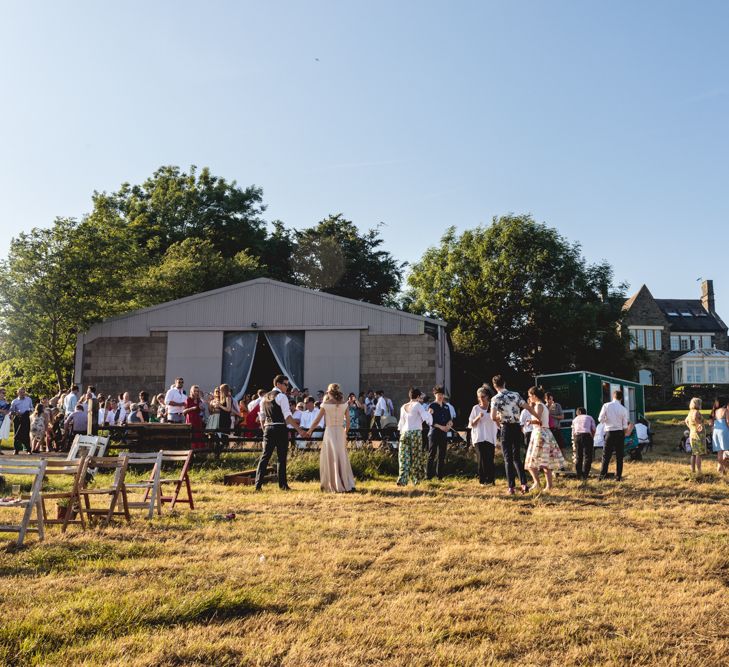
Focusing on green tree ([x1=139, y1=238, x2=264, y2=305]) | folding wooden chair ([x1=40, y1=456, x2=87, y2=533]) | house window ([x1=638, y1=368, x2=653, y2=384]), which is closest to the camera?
folding wooden chair ([x1=40, y1=456, x2=87, y2=533])

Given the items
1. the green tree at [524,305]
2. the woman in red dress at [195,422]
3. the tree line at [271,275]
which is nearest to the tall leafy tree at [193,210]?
the tree line at [271,275]

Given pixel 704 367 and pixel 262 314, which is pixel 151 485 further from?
pixel 704 367

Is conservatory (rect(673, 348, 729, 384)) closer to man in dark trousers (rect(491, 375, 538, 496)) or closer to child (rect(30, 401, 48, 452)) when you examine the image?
child (rect(30, 401, 48, 452))

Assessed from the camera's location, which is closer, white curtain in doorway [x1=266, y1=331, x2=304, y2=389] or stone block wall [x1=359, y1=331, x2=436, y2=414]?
stone block wall [x1=359, y1=331, x2=436, y2=414]

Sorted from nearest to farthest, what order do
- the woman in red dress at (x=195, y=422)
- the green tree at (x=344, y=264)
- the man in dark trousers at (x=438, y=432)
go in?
the man in dark trousers at (x=438, y=432)
the woman in red dress at (x=195, y=422)
the green tree at (x=344, y=264)

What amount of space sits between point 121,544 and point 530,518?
4342 mm

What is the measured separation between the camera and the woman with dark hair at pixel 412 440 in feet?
39.1

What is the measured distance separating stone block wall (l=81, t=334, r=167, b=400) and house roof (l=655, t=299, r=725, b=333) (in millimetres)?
48550

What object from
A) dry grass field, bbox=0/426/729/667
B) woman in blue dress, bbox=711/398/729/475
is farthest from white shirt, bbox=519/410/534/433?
dry grass field, bbox=0/426/729/667

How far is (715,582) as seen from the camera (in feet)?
17.8

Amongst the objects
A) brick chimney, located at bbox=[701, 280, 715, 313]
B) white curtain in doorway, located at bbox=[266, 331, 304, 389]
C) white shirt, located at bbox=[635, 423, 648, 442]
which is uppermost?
brick chimney, located at bbox=[701, 280, 715, 313]

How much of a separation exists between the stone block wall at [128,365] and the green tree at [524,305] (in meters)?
17.7

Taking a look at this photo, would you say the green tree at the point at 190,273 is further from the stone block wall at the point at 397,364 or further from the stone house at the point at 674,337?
the stone house at the point at 674,337

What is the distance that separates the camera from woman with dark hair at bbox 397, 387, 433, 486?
39.1ft
